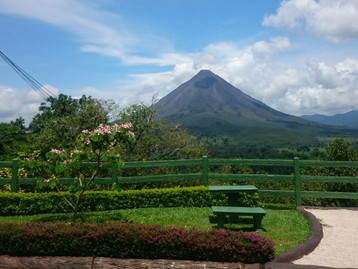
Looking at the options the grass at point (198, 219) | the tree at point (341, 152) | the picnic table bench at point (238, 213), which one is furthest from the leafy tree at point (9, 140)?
the tree at point (341, 152)

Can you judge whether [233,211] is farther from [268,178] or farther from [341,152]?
[341,152]

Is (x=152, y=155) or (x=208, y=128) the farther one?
(x=208, y=128)

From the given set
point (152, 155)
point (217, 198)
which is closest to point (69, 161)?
point (217, 198)

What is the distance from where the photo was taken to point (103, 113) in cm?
1636

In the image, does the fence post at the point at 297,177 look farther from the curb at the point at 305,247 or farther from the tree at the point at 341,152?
the tree at the point at 341,152

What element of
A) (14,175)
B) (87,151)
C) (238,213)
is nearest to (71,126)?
(14,175)

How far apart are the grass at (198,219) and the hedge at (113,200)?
319 millimetres

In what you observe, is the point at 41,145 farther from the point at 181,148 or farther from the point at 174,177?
the point at 174,177

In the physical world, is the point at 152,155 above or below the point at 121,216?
above

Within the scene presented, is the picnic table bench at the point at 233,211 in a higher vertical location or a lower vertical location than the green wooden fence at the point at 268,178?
lower

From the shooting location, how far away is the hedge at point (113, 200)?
916 cm

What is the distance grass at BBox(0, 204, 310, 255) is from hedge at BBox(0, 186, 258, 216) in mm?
319

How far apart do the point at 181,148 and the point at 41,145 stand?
7199 millimetres

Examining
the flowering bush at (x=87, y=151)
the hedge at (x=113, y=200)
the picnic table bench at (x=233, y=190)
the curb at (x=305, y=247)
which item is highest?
the flowering bush at (x=87, y=151)
